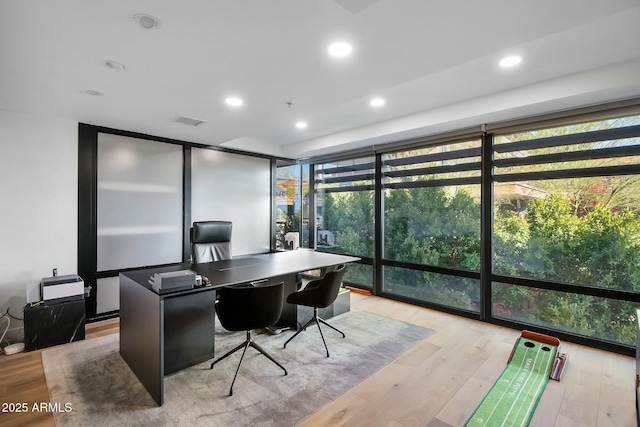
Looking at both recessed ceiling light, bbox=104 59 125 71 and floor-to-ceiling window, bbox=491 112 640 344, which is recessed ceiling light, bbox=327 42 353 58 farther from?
floor-to-ceiling window, bbox=491 112 640 344

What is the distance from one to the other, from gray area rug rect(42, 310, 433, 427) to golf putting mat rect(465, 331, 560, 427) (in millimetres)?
852

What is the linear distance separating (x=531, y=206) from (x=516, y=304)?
47.3 inches

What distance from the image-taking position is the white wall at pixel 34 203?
3.17 m

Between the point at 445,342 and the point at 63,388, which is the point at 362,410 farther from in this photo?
the point at 63,388

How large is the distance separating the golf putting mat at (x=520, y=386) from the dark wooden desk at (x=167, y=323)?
1.88 meters

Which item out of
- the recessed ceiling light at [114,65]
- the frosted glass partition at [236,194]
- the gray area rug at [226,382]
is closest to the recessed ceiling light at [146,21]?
the recessed ceiling light at [114,65]

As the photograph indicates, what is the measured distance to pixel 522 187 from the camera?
357 centimetres

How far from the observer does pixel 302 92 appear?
2.76 metres

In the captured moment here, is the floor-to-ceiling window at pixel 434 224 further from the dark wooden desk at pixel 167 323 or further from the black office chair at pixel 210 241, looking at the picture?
the black office chair at pixel 210 241

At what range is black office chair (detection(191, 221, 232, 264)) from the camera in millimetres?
3527

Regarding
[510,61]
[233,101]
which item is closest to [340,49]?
[233,101]

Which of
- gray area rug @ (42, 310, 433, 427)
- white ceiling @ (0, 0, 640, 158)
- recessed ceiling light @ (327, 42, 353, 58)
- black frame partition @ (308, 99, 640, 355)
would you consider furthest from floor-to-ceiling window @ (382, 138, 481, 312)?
recessed ceiling light @ (327, 42, 353, 58)

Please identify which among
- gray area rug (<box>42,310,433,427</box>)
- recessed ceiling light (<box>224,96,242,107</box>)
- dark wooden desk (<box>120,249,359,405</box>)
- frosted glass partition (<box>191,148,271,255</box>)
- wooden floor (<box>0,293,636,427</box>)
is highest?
recessed ceiling light (<box>224,96,242,107</box>)

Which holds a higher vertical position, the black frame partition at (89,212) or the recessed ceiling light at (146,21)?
the recessed ceiling light at (146,21)
